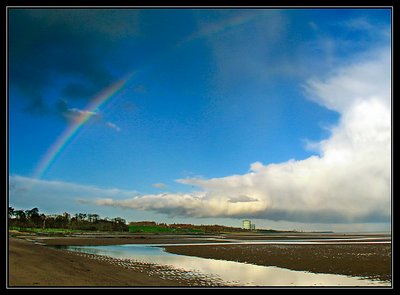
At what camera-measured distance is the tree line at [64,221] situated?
141 m

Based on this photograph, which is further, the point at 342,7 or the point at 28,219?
the point at 28,219

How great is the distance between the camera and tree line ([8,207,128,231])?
14071cm

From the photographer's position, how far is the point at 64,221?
491 ft

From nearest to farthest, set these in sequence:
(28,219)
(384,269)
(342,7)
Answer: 1. (342,7)
2. (384,269)
3. (28,219)

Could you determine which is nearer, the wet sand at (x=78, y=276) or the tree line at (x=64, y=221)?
the wet sand at (x=78, y=276)

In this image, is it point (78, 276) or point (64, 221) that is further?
point (64, 221)

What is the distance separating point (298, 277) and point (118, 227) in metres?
135

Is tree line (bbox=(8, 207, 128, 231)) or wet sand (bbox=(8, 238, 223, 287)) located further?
tree line (bbox=(8, 207, 128, 231))
